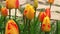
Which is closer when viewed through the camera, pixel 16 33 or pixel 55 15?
pixel 16 33

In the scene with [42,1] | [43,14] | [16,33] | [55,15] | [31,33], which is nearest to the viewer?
[16,33]

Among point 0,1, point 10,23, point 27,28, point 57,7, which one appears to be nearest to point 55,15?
point 57,7

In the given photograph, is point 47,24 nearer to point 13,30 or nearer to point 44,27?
point 44,27

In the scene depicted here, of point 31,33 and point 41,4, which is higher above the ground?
point 41,4

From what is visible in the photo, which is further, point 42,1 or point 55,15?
point 42,1

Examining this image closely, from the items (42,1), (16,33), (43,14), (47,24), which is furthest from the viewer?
(42,1)

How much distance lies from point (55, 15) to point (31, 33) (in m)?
1.90

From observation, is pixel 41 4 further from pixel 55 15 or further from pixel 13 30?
pixel 13 30

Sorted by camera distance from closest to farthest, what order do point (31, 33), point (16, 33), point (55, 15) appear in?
point (16, 33)
point (31, 33)
point (55, 15)

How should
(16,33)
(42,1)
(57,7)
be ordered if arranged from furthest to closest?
(42,1)
(57,7)
(16,33)

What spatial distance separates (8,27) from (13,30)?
0.04 metres

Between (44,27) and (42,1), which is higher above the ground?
(42,1)

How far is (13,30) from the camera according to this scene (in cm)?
126


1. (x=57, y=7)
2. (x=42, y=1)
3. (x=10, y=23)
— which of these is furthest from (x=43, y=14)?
(x=42, y=1)
